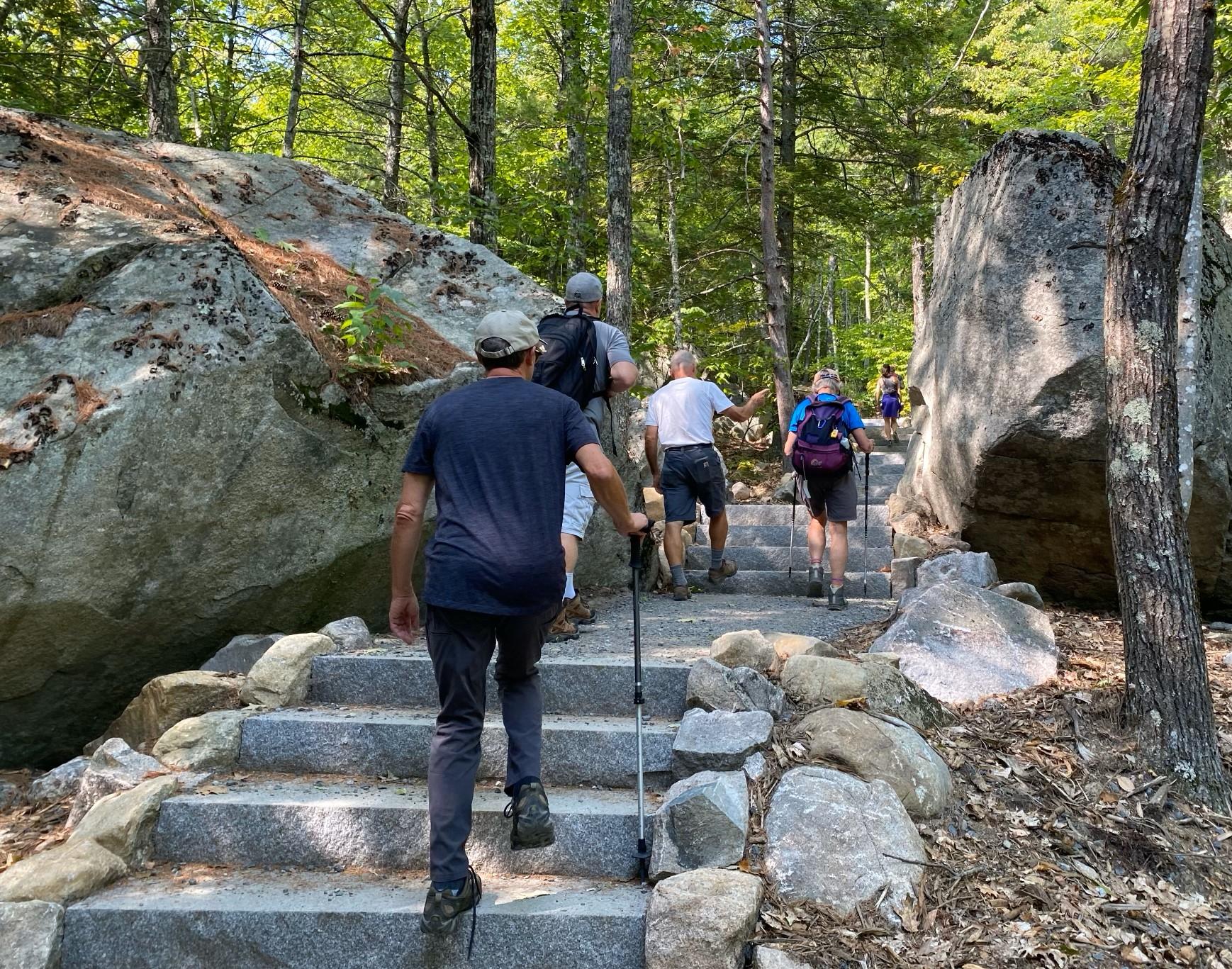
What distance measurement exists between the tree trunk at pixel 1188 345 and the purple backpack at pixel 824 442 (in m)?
2.58

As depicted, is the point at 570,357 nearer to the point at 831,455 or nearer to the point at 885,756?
the point at 885,756

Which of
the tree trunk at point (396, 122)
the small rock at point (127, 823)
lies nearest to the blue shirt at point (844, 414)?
the small rock at point (127, 823)

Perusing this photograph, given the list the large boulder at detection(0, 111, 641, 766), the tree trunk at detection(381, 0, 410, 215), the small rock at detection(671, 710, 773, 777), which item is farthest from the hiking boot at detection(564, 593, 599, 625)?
the tree trunk at detection(381, 0, 410, 215)

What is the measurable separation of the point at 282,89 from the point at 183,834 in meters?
19.3

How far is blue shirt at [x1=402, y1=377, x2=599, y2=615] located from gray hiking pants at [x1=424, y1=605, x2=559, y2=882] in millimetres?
102

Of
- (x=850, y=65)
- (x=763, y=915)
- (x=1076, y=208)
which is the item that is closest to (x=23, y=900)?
(x=763, y=915)

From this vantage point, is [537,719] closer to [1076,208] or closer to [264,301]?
[264,301]

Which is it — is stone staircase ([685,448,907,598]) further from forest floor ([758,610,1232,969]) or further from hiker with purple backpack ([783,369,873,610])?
forest floor ([758,610,1232,969])

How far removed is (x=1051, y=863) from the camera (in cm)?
364

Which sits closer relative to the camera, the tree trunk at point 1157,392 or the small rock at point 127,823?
the small rock at point 127,823

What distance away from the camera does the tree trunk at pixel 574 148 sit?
12.2m

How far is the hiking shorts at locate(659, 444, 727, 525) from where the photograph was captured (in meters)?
7.88

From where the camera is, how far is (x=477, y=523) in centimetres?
323

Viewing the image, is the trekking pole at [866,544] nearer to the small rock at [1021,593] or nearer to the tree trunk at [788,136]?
the small rock at [1021,593]
